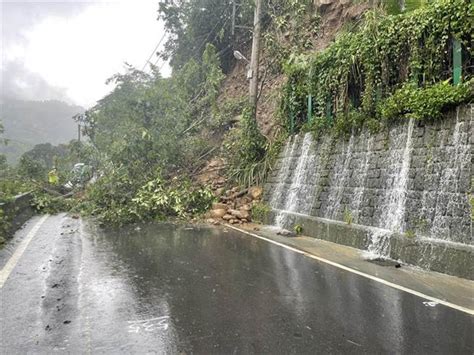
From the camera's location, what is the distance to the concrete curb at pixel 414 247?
6.90m

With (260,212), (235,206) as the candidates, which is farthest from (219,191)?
(260,212)

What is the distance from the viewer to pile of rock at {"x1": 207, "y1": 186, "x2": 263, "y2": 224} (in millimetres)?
14082

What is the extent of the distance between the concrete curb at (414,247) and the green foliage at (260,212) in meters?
2.85

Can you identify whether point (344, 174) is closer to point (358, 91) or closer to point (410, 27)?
point (358, 91)

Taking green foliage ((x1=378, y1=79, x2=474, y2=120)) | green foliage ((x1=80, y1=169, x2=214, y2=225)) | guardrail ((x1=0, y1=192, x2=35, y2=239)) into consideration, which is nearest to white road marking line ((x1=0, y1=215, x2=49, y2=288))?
guardrail ((x1=0, y1=192, x2=35, y2=239))

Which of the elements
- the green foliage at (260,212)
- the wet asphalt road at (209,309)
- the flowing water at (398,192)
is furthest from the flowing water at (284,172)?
the wet asphalt road at (209,309)

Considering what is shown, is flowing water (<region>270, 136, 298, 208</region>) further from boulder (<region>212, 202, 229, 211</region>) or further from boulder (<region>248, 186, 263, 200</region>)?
boulder (<region>212, 202, 229, 211</region>)

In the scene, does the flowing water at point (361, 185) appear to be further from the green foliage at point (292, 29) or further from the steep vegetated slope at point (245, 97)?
the green foliage at point (292, 29)

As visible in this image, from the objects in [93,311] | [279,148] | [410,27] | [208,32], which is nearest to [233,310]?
[93,311]

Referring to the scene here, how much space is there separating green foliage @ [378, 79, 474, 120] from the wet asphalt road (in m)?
4.03

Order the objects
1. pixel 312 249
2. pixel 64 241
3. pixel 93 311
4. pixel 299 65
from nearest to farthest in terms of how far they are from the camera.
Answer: pixel 93 311
pixel 312 249
pixel 64 241
pixel 299 65

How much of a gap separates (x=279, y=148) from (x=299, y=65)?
3.13 m

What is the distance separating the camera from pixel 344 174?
1165cm

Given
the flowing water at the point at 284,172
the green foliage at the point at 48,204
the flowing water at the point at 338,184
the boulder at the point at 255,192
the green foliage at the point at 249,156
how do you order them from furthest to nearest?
1. the green foliage at the point at 48,204
2. the green foliage at the point at 249,156
3. the boulder at the point at 255,192
4. the flowing water at the point at 284,172
5. the flowing water at the point at 338,184
